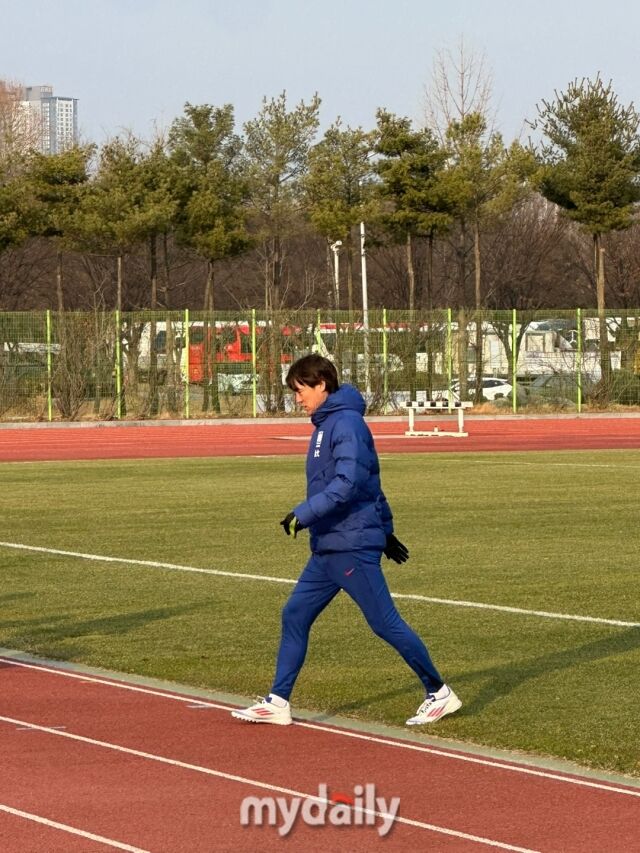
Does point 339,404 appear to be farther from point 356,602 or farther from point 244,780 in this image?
point 244,780

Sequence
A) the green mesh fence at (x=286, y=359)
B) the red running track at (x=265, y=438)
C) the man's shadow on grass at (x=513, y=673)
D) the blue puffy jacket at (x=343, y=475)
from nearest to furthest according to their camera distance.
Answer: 1. the blue puffy jacket at (x=343, y=475)
2. the man's shadow on grass at (x=513, y=673)
3. the red running track at (x=265, y=438)
4. the green mesh fence at (x=286, y=359)

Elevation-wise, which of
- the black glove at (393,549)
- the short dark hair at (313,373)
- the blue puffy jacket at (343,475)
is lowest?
the black glove at (393,549)

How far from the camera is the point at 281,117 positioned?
6303cm

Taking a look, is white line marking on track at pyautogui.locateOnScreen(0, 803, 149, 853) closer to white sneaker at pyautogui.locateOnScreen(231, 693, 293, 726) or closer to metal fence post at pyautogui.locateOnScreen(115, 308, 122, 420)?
white sneaker at pyautogui.locateOnScreen(231, 693, 293, 726)

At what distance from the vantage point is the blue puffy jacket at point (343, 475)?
8.02m

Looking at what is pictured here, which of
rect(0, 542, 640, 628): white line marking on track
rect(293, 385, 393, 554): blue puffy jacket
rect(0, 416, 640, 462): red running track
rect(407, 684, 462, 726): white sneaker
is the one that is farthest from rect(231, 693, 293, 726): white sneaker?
rect(0, 416, 640, 462): red running track

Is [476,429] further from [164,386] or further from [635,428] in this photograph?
[164,386]

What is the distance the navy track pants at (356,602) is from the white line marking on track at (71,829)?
6.56ft

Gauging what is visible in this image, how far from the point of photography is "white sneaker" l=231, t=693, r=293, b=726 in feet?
27.3

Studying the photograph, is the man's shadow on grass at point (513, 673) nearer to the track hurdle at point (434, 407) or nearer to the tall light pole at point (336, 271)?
the track hurdle at point (434, 407)

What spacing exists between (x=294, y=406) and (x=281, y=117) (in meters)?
19.3

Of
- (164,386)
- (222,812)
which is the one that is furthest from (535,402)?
(222,812)

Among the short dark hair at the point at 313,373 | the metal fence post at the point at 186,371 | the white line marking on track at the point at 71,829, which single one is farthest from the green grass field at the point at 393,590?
the metal fence post at the point at 186,371

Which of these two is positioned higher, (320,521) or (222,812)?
(320,521)
